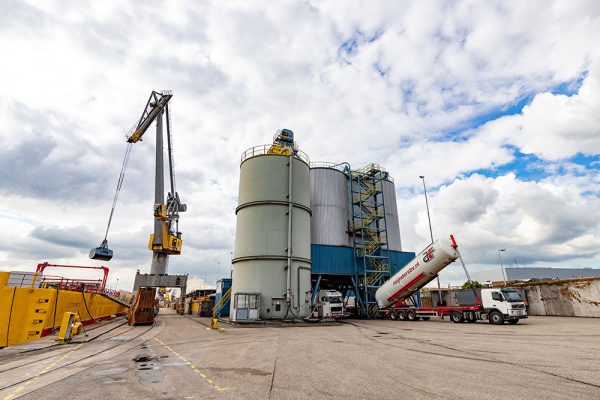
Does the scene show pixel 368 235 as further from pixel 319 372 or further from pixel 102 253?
pixel 102 253

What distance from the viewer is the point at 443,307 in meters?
27.0

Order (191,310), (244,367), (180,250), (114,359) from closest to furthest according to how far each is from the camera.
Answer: (244,367), (114,359), (180,250), (191,310)

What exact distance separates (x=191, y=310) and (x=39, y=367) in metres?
55.6

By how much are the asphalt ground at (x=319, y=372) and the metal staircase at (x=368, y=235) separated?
22.4 meters

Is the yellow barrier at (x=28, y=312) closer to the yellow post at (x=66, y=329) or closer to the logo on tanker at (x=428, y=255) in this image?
the yellow post at (x=66, y=329)

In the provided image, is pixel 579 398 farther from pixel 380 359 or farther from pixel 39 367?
pixel 39 367

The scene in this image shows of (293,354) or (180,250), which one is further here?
(180,250)

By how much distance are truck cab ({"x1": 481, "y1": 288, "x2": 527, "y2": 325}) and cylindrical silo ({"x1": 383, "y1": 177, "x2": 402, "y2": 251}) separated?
1727 centimetres

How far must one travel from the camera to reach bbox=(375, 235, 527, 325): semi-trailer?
75.9 feet

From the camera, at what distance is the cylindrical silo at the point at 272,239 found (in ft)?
91.0

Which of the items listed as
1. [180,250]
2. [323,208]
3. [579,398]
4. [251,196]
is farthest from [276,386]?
[180,250]

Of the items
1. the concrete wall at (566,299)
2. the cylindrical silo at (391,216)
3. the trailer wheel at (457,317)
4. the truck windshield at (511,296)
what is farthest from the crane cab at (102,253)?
the concrete wall at (566,299)

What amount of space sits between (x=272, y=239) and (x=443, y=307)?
16.5 metres

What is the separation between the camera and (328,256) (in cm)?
3566
